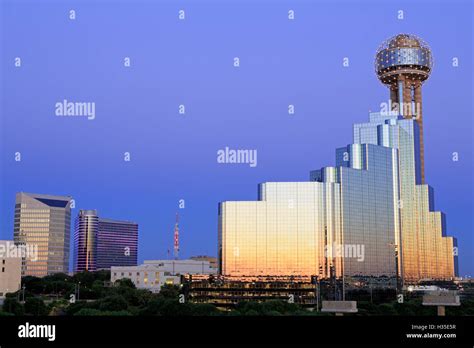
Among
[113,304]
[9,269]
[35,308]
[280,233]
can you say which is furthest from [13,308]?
[280,233]

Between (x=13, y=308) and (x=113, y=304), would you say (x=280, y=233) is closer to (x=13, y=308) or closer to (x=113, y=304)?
(x=113, y=304)

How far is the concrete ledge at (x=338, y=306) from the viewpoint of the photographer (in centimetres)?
5819

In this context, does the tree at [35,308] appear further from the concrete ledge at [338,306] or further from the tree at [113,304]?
the concrete ledge at [338,306]

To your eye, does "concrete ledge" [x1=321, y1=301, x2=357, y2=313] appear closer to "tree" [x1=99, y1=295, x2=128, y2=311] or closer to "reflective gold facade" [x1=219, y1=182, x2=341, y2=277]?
"tree" [x1=99, y1=295, x2=128, y2=311]

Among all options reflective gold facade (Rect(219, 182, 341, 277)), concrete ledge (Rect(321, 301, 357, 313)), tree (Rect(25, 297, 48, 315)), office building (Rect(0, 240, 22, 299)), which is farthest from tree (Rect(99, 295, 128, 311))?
reflective gold facade (Rect(219, 182, 341, 277))

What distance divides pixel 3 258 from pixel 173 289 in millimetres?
46833

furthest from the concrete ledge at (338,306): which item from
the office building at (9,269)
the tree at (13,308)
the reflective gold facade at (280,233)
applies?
the reflective gold facade at (280,233)

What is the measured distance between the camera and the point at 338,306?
59625 mm

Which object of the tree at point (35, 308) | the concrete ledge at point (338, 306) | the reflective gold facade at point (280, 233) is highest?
the reflective gold facade at point (280, 233)

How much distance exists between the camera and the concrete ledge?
5819 cm

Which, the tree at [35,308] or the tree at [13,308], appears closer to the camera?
the tree at [13,308]

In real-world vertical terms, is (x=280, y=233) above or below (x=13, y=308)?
above

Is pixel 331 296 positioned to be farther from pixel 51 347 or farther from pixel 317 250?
pixel 51 347

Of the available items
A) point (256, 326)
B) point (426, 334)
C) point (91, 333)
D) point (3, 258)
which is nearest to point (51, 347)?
point (91, 333)
